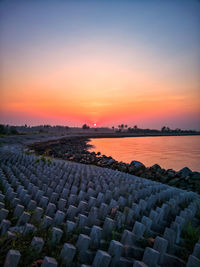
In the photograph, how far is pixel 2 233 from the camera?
2.30m

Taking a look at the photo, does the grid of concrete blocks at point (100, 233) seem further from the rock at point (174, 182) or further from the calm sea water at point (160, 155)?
the calm sea water at point (160, 155)

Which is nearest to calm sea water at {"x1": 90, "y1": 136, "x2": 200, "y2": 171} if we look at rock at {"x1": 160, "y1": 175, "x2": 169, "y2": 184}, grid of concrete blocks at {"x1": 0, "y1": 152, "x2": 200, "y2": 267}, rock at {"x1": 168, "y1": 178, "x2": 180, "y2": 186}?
rock at {"x1": 160, "y1": 175, "x2": 169, "y2": 184}

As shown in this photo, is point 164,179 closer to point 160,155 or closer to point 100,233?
point 100,233

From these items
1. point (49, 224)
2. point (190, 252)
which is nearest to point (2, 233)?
point (49, 224)

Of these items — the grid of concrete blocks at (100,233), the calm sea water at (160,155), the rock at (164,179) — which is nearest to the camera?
the grid of concrete blocks at (100,233)

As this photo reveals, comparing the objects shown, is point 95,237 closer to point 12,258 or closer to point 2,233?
point 12,258

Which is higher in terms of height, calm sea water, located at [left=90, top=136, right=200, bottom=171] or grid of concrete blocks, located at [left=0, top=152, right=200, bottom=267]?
grid of concrete blocks, located at [left=0, top=152, right=200, bottom=267]

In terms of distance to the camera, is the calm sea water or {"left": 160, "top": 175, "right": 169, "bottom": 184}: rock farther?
the calm sea water

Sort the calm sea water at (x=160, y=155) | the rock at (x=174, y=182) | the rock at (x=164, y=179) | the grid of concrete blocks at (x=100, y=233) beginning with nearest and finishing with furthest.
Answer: the grid of concrete blocks at (x=100, y=233) < the rock at (x=174, y=182) < the rock at (x=164, y=179) < the calm sea water at (x=160, y=155)

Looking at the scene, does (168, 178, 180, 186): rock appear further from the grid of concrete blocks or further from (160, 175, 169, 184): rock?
the grid of concrete blocks

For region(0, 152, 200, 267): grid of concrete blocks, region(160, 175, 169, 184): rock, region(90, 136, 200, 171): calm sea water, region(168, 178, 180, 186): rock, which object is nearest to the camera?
region(0, 152, 200, 267): grid of concrete blocks

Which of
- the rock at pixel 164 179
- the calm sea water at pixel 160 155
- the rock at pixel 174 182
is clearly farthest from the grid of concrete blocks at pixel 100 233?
the calm sea water at pixel 160 155

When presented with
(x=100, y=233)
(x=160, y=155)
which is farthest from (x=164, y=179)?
(x=160, y=155)

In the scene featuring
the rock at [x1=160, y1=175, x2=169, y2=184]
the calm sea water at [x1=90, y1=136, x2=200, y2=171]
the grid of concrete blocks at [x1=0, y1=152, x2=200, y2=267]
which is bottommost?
the calm sea water at [x1=90, y1=136, x2=200, y2=171]
